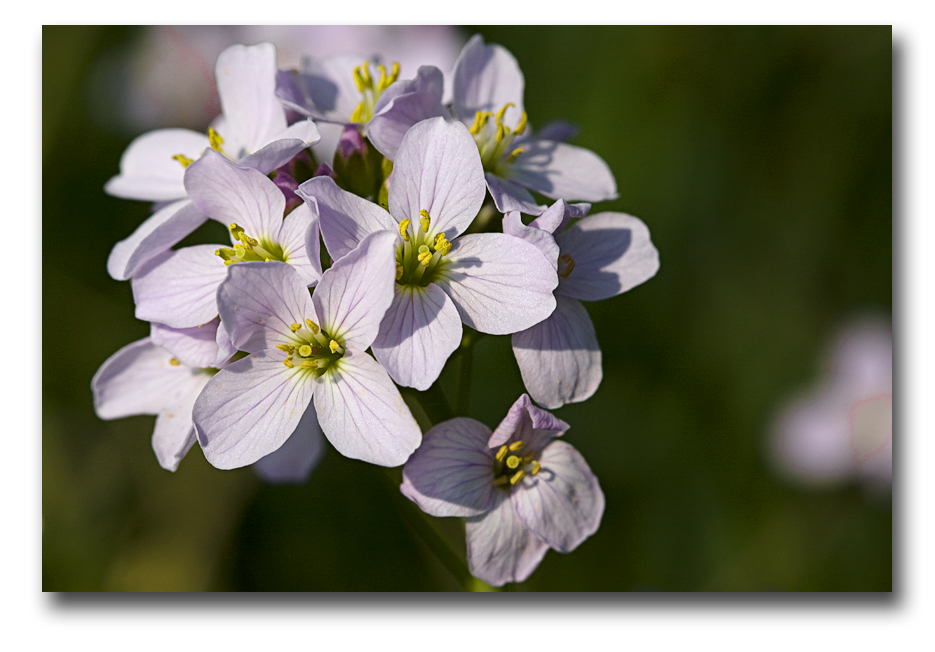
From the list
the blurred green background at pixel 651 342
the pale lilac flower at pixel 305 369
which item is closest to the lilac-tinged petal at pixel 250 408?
the pale lilac flower at pixel 305 369

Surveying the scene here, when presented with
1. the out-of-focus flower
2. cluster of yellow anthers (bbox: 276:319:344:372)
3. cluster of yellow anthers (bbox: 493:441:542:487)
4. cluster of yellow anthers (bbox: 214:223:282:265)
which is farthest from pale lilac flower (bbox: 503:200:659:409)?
the out-of-focus flower

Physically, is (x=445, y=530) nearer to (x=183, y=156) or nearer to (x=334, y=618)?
(x=334, y=618)

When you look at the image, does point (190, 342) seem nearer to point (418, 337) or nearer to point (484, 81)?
point (418, 337)

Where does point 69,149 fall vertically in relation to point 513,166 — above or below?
above

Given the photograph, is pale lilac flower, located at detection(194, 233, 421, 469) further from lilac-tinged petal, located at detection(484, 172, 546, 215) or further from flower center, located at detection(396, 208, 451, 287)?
lilac-tinged petal, located at detection(484, 172, 546, 215)
